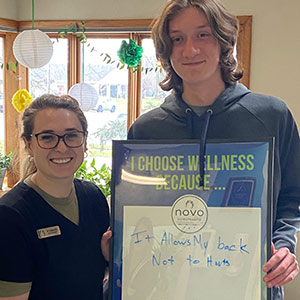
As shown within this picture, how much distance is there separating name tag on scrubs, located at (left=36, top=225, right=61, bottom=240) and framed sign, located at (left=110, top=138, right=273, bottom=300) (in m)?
0.16

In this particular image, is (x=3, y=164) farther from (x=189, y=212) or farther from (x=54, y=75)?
(x=189, y=212)

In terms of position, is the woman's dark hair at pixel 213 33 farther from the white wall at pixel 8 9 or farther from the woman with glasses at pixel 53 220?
the white wall at pixel 8 9

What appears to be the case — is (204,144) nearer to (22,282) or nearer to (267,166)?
(267,166)

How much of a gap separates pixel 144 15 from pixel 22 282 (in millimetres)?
2877

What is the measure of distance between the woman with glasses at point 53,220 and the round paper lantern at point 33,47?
2.08 m

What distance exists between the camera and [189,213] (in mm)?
1190

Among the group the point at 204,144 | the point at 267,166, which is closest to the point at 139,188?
the point at 204,144

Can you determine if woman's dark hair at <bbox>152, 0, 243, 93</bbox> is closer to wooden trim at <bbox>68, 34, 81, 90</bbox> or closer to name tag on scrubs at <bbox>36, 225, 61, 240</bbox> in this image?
name tag on scrubs at <bbox>36, 225, 61, 240</bbox>

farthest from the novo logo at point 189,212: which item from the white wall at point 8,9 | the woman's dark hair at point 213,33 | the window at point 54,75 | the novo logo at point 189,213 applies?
the white wall at point 8,9

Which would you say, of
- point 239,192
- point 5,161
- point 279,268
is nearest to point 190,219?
point 239,192

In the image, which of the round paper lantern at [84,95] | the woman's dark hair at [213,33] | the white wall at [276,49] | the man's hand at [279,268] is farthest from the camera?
the round paper lantern at [84,95]

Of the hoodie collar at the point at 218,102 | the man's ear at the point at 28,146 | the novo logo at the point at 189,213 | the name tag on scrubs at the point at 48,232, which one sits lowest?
the name tag on scrubs at the point at 48,232

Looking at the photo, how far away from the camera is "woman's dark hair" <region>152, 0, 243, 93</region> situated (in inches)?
51.1

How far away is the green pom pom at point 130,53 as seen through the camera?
3588 millimetres
